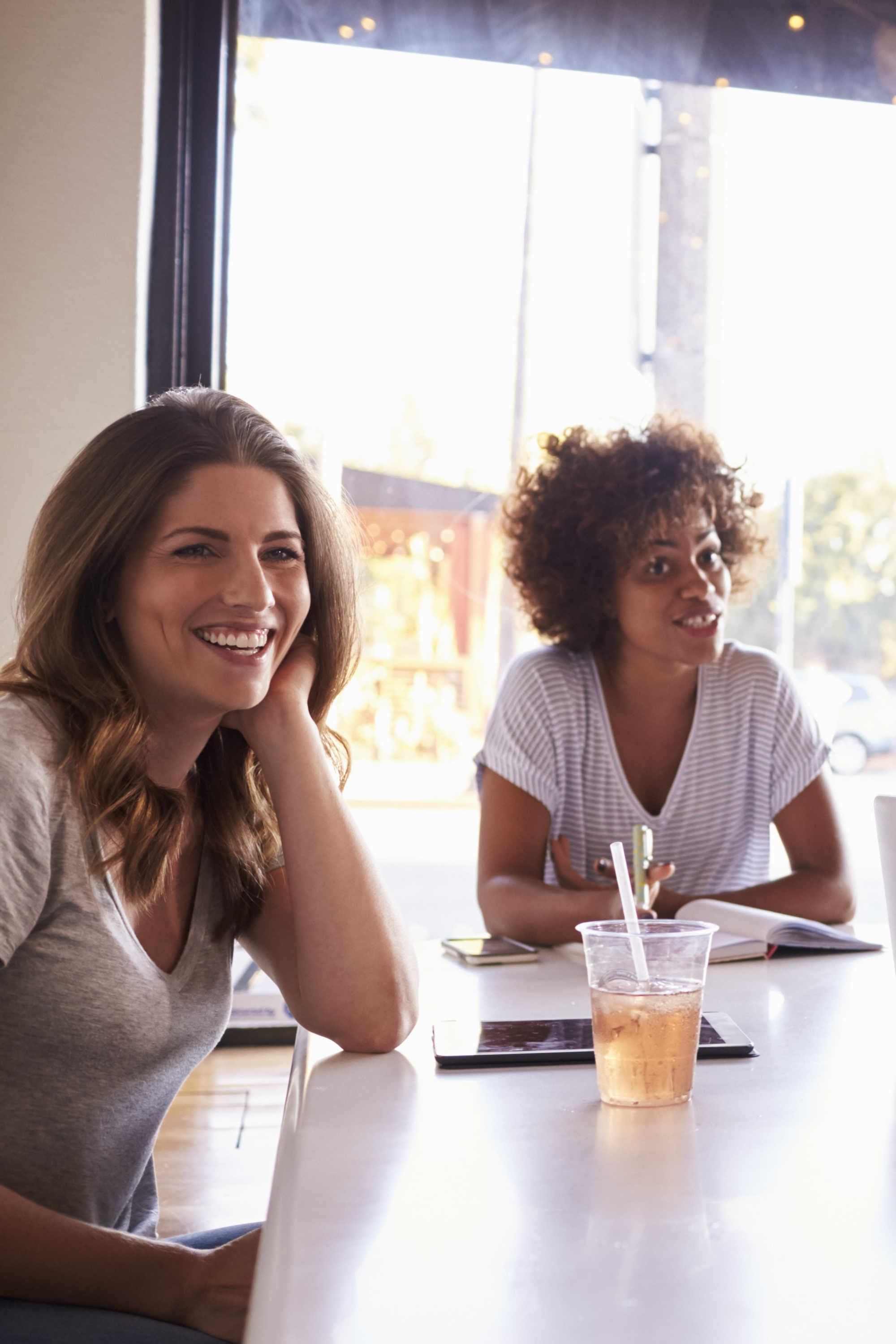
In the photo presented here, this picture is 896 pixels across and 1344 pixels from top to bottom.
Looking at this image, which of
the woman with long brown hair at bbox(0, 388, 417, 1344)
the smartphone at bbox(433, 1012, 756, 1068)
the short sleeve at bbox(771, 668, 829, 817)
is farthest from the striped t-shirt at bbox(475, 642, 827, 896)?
the smartphone at bbox(433, 1012, 756, 1068)

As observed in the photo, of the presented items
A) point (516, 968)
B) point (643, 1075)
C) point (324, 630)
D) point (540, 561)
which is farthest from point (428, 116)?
point (643, 1075)

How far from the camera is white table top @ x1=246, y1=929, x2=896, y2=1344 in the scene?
518 millimetres

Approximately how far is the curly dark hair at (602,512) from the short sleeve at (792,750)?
1.01 ft

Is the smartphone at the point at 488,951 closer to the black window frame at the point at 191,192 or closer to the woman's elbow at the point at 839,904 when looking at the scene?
the woman's elbow at the point at 839,904

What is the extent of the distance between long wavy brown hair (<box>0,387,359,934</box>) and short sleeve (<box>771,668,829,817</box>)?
2.97 ft

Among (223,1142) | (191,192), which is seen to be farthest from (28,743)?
(191,192)

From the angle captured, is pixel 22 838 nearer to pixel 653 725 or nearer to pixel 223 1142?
pixel 653 725

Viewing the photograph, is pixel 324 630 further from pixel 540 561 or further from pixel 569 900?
pixel 540 561

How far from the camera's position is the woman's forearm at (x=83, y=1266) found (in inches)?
32.8

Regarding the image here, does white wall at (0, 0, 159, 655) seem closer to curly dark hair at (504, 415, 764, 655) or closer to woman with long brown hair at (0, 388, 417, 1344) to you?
curly dark hair at (504, 415, 764, 655)

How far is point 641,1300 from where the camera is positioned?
20.8 inches

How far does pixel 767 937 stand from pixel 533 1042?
1.50ft

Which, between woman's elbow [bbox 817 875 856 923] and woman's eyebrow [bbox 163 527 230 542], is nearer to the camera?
woman's eyebrow [bbox 163 527 230 542]

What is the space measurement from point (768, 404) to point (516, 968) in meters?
2.41
